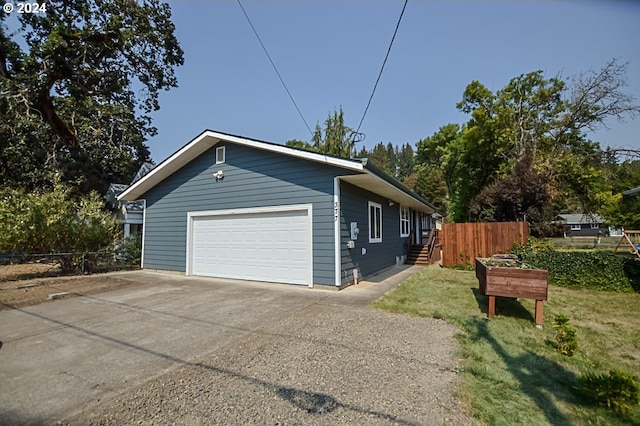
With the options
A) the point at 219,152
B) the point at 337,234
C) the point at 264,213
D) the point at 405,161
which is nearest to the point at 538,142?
the point at 337,234

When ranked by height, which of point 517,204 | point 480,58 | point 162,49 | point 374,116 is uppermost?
point 162,49

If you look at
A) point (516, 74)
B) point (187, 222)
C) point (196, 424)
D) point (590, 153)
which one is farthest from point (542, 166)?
point (196, 424)

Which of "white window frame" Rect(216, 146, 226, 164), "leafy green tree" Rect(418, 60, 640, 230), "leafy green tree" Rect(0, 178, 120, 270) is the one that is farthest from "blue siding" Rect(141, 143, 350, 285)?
"leafy green tree" Rect(418, 60, 640, 230)

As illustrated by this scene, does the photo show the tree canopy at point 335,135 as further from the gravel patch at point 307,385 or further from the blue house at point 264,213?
the gravel patch at point 307,385

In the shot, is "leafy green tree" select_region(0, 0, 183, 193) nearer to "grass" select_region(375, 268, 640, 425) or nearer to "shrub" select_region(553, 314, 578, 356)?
"grass" select_region(375, 268, 640, 425)

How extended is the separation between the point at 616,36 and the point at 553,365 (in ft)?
15.9

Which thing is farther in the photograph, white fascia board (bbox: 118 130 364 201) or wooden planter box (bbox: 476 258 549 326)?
white fascia board (bbox: 118 130 364 201)

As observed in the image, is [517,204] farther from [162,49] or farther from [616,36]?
[162,49]

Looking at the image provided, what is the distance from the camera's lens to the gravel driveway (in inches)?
93.5

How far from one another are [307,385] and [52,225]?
1052 cm

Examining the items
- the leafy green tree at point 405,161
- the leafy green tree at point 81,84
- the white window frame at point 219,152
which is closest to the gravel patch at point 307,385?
the white window frame at point 219,152

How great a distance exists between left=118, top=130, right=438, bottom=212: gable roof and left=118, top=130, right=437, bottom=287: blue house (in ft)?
0.10

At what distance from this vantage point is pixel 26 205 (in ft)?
29.3

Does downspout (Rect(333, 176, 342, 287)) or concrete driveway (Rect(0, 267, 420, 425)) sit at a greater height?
downspout (Rect(333, 176, 342, 287))
